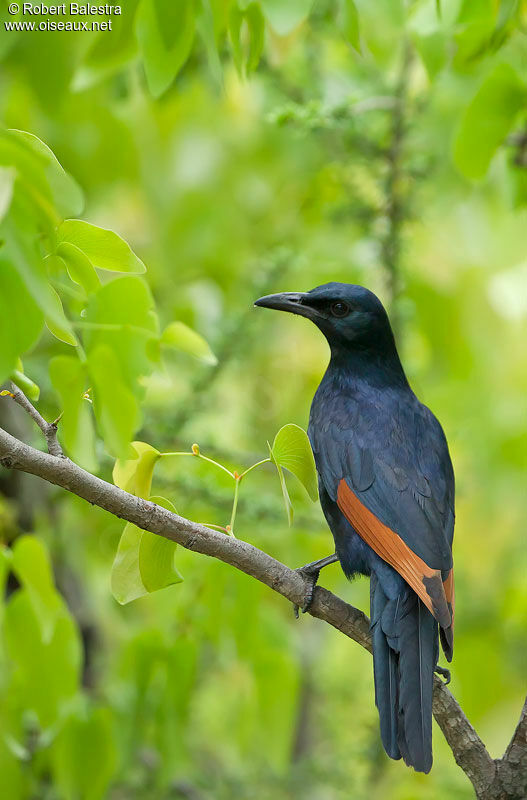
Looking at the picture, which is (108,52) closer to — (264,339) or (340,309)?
(340,309)

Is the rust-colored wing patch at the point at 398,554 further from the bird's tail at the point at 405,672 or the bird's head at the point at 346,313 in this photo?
the bird's head at the point at 346,313

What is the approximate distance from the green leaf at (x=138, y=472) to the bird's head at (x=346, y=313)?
988 millimetres

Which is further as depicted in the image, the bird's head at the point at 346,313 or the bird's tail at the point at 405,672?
the bird's head at the point at 346,313

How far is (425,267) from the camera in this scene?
160 inches

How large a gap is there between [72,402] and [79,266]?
0.26m

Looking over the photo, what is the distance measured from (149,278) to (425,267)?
122 centimetres

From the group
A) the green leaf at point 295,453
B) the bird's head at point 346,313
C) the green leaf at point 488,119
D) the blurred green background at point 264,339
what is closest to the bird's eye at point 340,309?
the bird's head at point 346,313

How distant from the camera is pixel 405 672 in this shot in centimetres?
187

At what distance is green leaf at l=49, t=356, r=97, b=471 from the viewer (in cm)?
121

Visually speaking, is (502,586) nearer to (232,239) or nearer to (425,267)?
(425,267)

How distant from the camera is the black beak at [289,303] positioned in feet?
8.02

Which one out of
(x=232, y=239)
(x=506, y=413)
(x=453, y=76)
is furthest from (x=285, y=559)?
(x=453, y=76)

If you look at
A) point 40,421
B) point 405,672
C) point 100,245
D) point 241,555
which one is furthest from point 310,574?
point 100,245

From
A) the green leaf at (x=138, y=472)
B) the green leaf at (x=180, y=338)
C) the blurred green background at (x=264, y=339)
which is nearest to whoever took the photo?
the green leaf at (x=180, y=338)
